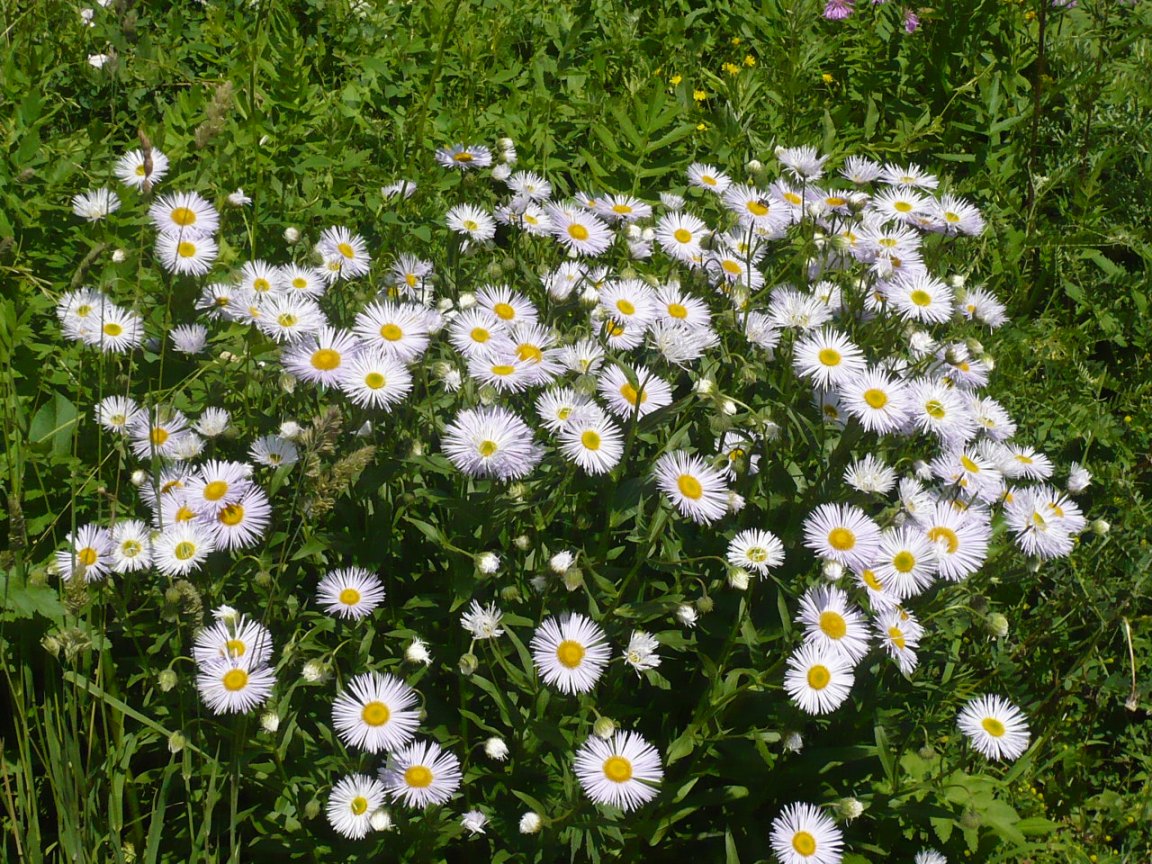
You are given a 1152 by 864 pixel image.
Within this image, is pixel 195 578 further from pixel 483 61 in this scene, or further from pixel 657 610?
pixel 483 61

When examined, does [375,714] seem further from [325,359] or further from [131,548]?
[325,359]

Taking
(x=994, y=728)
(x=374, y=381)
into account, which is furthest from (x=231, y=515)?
(x=994, y=728)

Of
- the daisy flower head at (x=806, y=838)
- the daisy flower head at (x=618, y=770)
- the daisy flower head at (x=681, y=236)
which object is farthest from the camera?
the daisy flower head at (x=681, y=236)

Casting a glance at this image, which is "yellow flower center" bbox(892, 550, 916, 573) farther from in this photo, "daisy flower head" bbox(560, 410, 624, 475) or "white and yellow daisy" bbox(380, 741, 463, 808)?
"white and yellow daisy" bbox(380, 741, 463, 808)

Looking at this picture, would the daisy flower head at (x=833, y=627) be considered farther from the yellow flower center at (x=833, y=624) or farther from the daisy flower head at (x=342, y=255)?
the daisy flower head at (x=342, y=255)

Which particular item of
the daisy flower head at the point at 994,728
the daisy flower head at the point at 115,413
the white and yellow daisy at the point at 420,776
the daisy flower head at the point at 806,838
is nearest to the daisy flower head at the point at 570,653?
the white and yellow daisy at the point at 420,776

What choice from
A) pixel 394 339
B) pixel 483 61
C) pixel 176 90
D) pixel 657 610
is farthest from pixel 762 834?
pixel 176 90
